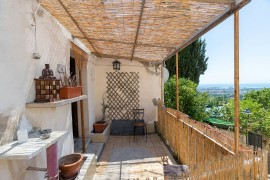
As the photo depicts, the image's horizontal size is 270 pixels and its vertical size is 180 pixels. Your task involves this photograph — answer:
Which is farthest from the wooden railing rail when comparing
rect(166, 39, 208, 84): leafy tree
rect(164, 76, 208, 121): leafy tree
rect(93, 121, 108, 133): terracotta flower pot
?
rect(166, 39, 208, 84): leafy tree

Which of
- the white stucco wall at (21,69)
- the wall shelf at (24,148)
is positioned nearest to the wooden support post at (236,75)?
the wall shelf at (24,148)

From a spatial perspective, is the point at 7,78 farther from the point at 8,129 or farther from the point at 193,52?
the point at 193,52

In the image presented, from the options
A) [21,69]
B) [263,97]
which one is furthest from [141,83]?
[263,97]

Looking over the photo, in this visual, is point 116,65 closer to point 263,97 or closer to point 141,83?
point 141,83

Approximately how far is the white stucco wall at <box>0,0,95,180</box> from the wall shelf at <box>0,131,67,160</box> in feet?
0.46

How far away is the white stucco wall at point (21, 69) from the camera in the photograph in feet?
5.88

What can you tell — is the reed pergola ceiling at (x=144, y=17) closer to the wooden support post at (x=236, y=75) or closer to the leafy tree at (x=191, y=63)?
the wooden support post at (x=236, y=75)

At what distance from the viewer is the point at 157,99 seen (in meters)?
7.16

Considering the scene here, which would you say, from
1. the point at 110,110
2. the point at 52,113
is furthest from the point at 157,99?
the point at 52,113

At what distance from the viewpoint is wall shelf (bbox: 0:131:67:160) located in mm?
1487

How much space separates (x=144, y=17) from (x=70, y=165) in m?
2.26

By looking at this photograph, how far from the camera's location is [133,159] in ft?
14.7

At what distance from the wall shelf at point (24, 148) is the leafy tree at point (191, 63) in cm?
955

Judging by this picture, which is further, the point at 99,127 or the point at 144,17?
the point at 99,127
